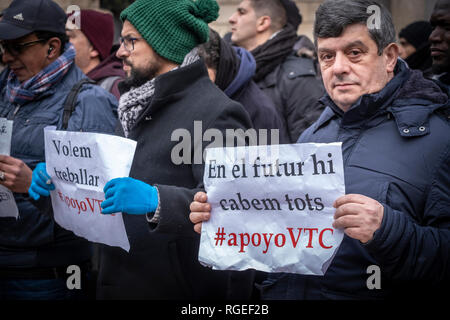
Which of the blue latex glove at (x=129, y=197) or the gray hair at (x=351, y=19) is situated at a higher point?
the gray hair at (x=351, y=19)

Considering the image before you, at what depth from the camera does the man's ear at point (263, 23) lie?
473 cm

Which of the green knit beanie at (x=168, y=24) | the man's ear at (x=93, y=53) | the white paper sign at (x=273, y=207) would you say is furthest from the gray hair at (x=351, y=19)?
the man's ear at (x=93, y=53)

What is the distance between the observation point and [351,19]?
210 centimetres

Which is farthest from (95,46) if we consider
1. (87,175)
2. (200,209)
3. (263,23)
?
(200,209)

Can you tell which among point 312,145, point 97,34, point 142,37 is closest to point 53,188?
point 142,37

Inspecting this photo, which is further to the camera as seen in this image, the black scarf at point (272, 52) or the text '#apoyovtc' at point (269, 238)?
the black scarf at point (272, 52)

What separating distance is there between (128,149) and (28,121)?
1035mm

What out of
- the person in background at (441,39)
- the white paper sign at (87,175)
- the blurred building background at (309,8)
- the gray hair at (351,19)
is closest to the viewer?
the gray hair at (351,19)

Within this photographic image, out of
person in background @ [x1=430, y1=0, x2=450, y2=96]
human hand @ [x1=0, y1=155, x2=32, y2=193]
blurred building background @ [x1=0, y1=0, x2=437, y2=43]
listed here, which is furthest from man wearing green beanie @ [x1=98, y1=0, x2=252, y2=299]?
blurred building background @ [x1=0, y1=0, x2=437, y2=43]

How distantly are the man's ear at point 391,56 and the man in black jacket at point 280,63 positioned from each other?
1.72 m

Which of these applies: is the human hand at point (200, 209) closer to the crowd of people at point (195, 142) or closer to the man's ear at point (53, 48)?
the crowd of people at point (195, 142)

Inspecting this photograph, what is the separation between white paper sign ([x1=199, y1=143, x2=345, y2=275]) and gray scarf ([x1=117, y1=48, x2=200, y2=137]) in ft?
2.16

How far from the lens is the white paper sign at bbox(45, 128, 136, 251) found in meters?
2.37

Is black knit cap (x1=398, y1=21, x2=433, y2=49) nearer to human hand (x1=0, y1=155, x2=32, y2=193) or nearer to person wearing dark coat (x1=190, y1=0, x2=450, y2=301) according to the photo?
person wearing dark coat (x1=190, y1=0, x2=450, y2=301)
